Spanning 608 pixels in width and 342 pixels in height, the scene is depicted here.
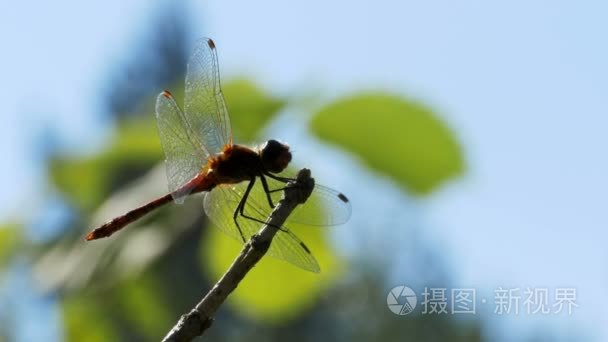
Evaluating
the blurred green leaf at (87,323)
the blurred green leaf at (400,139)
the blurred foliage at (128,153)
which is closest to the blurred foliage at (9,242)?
the blurred foliage at (128,153)

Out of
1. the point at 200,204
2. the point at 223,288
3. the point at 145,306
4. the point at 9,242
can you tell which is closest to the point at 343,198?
the point at 200,204

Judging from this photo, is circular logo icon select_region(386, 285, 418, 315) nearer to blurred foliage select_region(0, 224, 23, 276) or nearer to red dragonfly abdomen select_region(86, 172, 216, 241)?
red dragonfly abdomen select_region(86, 172, 216, 241)

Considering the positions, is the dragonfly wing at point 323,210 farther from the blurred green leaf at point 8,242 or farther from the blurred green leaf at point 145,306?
the blurred green leaf at point 8,242

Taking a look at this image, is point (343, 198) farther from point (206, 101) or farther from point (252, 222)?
point (206, 101)

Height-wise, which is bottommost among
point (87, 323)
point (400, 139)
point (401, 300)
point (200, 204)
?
point (401, 300)

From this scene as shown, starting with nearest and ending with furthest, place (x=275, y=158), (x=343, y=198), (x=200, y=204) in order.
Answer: (x=275, y=158) → (x=343, y=198) → (x=200, y=204)

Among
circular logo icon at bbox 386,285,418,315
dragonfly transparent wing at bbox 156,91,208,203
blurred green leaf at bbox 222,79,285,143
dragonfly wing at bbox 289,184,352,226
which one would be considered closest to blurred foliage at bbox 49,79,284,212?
blurred green leaf at bbox 222,79,285,143
